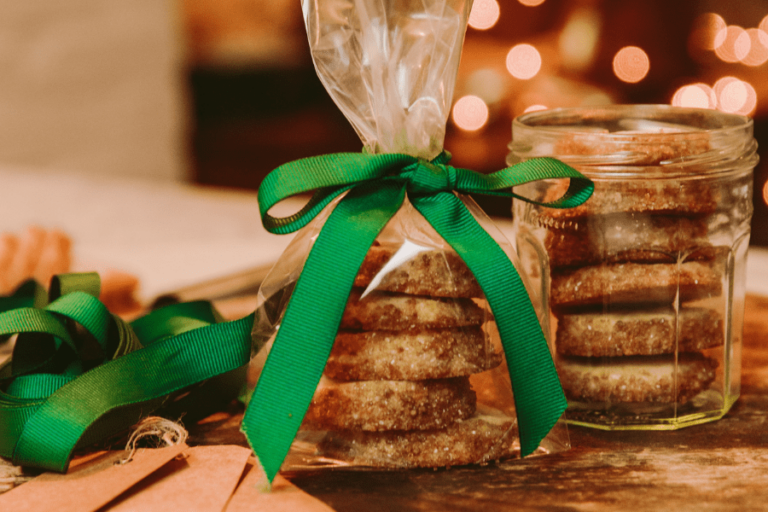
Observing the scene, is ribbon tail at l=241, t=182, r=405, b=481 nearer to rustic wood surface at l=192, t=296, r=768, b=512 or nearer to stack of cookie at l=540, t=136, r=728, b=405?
rustic wood surface at l=192, t=296, r=768, b=512

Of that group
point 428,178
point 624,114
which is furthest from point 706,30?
point 428,178

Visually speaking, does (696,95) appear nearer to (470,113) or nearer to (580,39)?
(580,39)

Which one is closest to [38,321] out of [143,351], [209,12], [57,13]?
[143,351]

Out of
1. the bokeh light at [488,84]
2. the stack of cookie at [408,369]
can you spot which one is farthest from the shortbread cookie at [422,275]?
the bokeh light at [488,84]

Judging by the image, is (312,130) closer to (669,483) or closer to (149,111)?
(149,111)

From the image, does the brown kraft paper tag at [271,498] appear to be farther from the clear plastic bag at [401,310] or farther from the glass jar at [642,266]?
the glass jar at [642,266]

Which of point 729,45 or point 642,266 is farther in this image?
point 729,45

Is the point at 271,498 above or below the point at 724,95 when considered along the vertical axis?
below

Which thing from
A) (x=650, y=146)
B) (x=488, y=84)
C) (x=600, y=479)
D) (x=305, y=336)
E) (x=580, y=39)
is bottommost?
(x=600, y=479)
